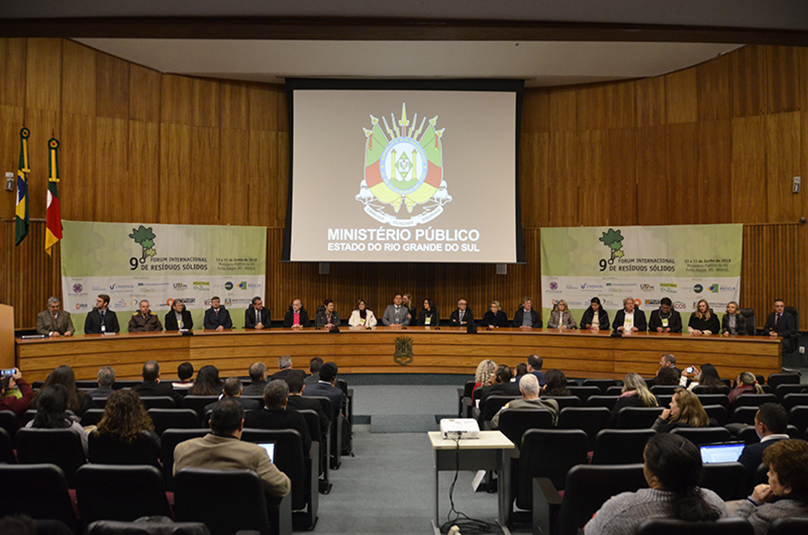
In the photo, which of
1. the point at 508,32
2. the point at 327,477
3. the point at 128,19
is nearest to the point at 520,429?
the point at 327,477

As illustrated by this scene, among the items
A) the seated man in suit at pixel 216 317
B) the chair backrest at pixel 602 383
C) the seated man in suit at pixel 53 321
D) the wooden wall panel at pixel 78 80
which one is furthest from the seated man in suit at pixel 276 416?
the wooden wall panel at pixel 78 80

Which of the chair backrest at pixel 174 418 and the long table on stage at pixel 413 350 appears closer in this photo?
the chair backrest at pixel 174 418

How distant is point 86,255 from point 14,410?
20.7 feet

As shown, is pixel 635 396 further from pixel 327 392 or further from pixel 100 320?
pixel 100 320

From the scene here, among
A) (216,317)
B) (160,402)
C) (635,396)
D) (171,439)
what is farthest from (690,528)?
(216,317)

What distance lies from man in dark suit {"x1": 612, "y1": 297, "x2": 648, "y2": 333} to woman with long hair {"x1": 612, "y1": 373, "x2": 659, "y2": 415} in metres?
4.79

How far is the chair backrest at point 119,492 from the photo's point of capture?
2535mm

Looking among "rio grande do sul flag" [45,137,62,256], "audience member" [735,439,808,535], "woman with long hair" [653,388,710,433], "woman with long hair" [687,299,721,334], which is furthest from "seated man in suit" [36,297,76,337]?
"woman with long hair" [687,299,721,334]

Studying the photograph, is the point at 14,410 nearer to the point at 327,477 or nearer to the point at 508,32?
the point at 327,477

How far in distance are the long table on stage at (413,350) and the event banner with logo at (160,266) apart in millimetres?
2026

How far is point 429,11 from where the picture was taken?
3055 millimetres

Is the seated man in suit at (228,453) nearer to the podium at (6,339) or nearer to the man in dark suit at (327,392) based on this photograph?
the man in dark suit at (327,392)

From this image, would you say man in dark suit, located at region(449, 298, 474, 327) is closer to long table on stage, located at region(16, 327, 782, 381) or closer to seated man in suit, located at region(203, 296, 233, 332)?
long table on stage, located at region(16, 327, 782, 381)

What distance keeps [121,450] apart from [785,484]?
10.1ft
